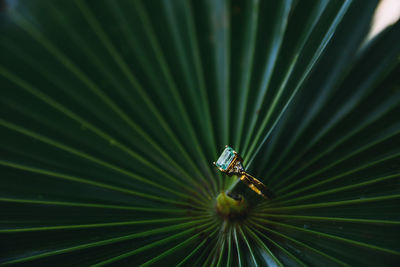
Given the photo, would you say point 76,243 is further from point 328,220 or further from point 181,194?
point 328,220

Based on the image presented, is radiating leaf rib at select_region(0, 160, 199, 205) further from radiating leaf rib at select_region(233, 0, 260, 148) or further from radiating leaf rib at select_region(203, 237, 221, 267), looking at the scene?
radiating leaf rib at select_region(233, 0, 260, 148)

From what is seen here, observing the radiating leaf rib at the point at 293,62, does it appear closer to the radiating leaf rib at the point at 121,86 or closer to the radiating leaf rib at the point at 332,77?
the radiating leaf rib at the point at 332,77

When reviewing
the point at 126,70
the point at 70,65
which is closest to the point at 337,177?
the point at 126,70

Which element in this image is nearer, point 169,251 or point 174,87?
point 169,251

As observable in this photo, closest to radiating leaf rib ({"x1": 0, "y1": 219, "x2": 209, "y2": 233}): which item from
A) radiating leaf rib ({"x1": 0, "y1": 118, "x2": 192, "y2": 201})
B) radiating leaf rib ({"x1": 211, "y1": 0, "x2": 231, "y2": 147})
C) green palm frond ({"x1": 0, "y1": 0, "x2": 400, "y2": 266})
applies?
green palm frond ({"x1": 0, "y1": 0, "x2": 400, "y2": 266})

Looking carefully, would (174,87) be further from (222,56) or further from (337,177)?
(337,177)

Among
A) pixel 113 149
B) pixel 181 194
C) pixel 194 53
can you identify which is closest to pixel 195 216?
pixel 181 194

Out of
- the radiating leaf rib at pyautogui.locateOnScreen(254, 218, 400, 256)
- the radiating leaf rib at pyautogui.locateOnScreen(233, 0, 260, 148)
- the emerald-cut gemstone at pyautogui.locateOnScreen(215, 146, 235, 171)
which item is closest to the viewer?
the radiating leaf rib at pyautogui.locateOnScreen(254, 218, 400, 256)
